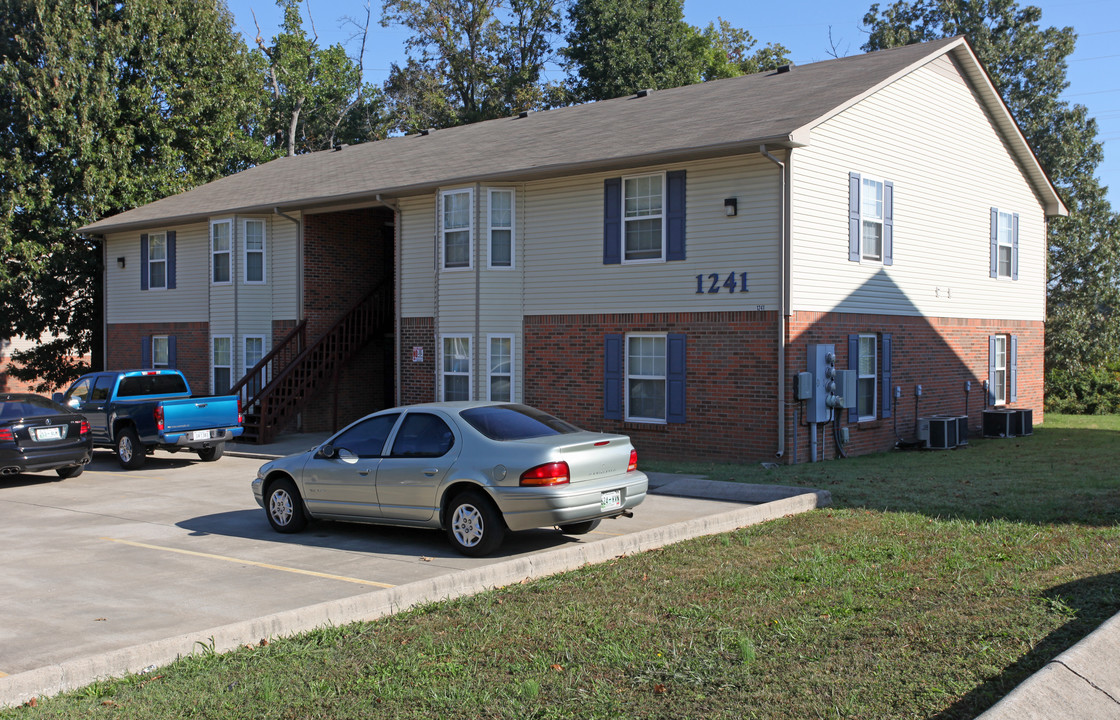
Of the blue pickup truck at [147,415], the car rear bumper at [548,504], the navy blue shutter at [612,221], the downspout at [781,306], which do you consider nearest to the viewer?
the car rear bumper at [548,504]

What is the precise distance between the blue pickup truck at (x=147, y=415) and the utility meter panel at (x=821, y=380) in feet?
34.1

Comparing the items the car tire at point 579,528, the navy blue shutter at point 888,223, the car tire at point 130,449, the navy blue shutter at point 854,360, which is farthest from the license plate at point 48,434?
the navy blue shutter at point 888,223

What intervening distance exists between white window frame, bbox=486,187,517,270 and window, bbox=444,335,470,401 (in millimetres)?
1729

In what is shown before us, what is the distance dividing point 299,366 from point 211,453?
4.29 m

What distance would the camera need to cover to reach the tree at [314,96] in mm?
48281

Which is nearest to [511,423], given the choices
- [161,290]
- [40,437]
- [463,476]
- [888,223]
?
[463,476]

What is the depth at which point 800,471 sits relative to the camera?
15.3 metres

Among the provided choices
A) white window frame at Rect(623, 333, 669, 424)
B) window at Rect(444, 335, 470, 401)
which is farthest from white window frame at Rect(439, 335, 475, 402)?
white window frame at Rect(623, 333, 669, 424)

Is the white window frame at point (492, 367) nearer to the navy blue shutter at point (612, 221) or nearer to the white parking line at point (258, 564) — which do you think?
the navy blue shutter at point (612, 221)

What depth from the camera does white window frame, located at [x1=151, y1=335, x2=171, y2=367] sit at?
27.0m

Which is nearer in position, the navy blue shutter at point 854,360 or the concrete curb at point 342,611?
the concrete curb at point 342,611

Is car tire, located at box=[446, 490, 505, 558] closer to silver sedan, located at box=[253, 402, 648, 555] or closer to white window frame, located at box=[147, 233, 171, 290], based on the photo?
silver sedan, located at box=[253, 402, 648, 555]

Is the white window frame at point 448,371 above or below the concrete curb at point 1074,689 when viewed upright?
above

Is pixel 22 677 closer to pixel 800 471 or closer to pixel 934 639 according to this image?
pixel 934 639
